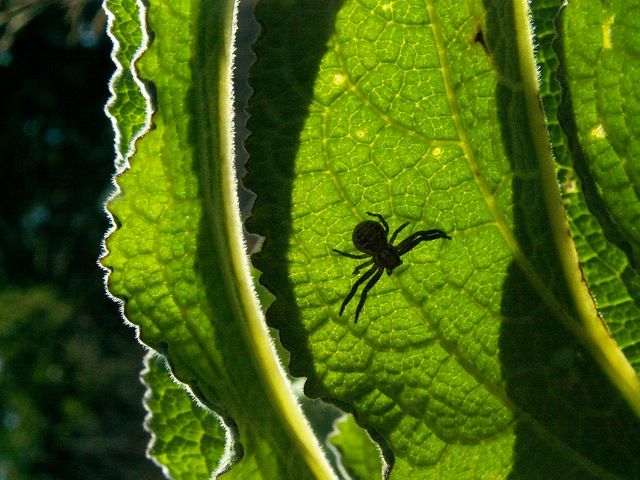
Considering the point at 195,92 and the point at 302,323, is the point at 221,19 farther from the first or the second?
the point at 302,323

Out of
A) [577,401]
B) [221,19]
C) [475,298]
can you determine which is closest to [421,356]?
[475,298]

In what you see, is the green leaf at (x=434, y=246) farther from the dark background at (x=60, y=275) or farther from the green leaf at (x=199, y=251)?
the dark background at (x=60, y=275)

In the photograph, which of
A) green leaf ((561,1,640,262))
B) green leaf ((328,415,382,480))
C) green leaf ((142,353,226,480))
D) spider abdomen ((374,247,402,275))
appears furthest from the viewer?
green leaf ((328,415,382,480))

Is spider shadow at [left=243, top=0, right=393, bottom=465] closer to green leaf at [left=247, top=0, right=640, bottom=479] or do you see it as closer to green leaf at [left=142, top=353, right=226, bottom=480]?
green leaf at [left=247, top=0, right=640, bottom=479]

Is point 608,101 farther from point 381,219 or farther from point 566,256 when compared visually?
point 381,219

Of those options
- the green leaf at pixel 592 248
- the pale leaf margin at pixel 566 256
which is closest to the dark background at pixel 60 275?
the green leaf at pixel 592 248

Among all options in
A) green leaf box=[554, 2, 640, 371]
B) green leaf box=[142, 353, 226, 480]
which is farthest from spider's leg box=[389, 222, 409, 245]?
green leaf box=[142, 353, 226, 480]
